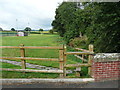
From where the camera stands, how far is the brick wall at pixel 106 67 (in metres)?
4.64

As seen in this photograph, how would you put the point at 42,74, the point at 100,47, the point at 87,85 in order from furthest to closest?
the point at 100,47
the point at 42,74
the point at 87,85

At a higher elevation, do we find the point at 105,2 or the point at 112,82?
the point at 105,2

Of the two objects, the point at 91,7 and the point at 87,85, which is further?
the point at 91,7

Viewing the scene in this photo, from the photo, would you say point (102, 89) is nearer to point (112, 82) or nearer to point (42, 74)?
point (112, 82)

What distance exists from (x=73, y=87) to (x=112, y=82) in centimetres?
153

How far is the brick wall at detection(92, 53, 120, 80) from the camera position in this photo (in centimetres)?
464

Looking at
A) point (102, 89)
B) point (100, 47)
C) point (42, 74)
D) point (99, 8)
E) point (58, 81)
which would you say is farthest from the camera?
point (100, 47)

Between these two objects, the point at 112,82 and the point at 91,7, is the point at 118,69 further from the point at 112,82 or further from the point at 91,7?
the point at 91,7

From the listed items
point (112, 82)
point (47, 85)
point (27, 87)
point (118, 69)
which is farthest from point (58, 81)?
point (118, 69)

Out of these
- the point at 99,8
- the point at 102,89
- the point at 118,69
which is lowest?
the point at 102,89

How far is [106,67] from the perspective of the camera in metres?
4.67

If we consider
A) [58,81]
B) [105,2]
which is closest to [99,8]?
[105,2]

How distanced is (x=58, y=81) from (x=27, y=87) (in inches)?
45.6

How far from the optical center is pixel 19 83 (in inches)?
181
